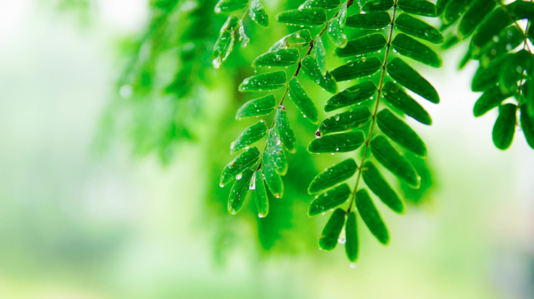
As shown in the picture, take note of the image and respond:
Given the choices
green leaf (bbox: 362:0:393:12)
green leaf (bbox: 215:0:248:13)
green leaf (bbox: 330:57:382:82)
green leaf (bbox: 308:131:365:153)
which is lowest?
green leaf (bbox: 308:131:365:153)

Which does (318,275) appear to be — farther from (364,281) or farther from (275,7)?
(275,7)

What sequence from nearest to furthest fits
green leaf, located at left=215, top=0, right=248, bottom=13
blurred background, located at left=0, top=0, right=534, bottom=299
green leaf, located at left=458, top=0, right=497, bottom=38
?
green leaf, located at left=458, top=0, right=497, bottom=38 < green leaf, located at left=215, top=0, right=248, bottom=13 < blurred background, located at left=0, top=0, right=534, bottom=299

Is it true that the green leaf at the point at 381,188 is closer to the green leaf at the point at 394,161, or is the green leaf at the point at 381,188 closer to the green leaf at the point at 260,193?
the green leaf at the point at 394,161

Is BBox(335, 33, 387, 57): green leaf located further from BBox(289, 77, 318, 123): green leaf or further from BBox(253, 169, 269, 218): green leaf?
BBox(253, 169, 269, 218): green leaf

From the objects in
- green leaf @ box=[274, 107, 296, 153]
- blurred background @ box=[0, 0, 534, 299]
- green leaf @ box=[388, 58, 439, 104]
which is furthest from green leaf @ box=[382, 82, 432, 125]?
blurred background @ box=[0, 0, 534, 299]

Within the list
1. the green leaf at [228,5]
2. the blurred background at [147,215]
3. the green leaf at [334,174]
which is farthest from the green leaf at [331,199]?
the blurred background at [147,215]

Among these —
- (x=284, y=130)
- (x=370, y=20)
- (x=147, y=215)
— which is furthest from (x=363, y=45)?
(x=147, y=215)

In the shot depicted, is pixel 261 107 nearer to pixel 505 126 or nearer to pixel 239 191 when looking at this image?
pixel 239 191
